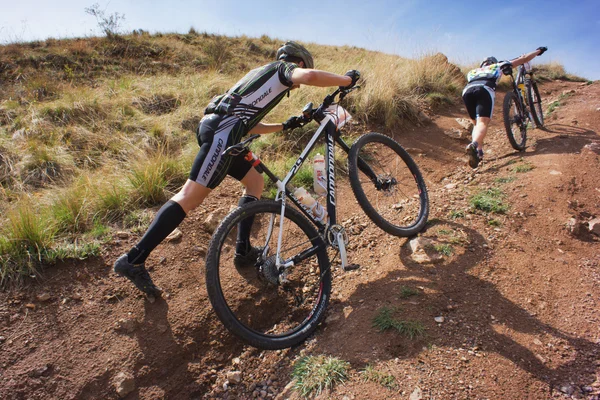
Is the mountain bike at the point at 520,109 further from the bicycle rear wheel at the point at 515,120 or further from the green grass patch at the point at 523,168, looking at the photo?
the green grass patch at the point at 523,168

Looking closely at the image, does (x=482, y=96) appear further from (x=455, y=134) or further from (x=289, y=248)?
(x=289, y=248)

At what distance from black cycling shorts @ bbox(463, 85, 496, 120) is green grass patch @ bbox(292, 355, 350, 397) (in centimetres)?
395

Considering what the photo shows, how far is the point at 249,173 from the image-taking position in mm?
2879

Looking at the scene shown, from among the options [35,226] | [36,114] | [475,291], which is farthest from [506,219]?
[36,114]

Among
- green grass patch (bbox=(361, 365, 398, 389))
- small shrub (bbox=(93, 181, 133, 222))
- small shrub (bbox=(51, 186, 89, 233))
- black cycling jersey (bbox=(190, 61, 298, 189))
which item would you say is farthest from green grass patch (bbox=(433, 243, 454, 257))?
small shrub (bbox=(51, 186, 89, 233))

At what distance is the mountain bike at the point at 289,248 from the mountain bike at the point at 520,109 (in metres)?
2.44

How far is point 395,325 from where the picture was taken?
2.16 m

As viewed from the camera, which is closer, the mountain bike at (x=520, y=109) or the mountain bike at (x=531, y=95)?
the mountain bike at (x=520, y=109)

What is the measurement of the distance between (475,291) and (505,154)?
344 cm

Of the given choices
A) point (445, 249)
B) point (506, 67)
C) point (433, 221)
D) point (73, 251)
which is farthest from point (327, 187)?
point (506, 67)

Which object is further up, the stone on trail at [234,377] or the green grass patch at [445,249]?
the green grass patch at [445,249]

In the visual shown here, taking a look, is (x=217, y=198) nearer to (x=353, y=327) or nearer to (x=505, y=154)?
(x=353, y=327)

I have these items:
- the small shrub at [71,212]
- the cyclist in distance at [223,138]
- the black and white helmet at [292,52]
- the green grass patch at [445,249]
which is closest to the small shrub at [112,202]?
the small shrub at [71,212]

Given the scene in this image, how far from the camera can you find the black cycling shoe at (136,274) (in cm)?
238
